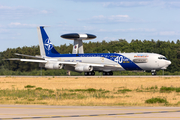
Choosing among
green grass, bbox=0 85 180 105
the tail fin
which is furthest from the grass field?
the tail fin

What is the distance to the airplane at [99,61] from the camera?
69.4 metres

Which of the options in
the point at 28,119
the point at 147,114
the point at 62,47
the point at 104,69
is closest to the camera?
the point at 28,119

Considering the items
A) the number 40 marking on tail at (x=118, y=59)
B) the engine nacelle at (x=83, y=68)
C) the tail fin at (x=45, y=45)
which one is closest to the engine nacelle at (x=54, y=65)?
the engine nacelle at (x=83, y=68)

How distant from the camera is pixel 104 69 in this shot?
74.8m

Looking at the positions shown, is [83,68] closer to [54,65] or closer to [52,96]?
[54,65]

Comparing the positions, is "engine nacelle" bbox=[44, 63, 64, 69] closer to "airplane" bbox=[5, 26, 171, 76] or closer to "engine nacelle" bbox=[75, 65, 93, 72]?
"airplane" bbox=[5, 26, 171, 76]

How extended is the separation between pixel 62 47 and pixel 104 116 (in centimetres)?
16163

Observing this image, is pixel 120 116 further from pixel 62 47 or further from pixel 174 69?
pixel 62 47

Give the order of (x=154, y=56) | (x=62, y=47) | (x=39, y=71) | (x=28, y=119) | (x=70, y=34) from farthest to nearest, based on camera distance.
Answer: (x=62, y=47) → (x=39, y=71) → (x=70, y=34) → (x=154, y=56) → (x=28, y=119)

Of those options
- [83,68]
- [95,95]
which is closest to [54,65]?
[83,68]

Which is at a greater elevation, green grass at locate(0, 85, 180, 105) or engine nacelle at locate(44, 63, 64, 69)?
engine nacelle at locate(44, 63, 64, 69)

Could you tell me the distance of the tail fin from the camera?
83.0 metres

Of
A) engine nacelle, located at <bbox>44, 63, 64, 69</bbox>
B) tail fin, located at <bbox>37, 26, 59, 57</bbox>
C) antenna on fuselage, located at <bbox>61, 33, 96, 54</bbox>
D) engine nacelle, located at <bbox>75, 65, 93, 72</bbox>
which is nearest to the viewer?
engine nacelle, located at <bbox>75, 65, 93, 72</bbox>

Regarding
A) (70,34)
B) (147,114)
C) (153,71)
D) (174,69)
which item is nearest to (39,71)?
(70,34)
